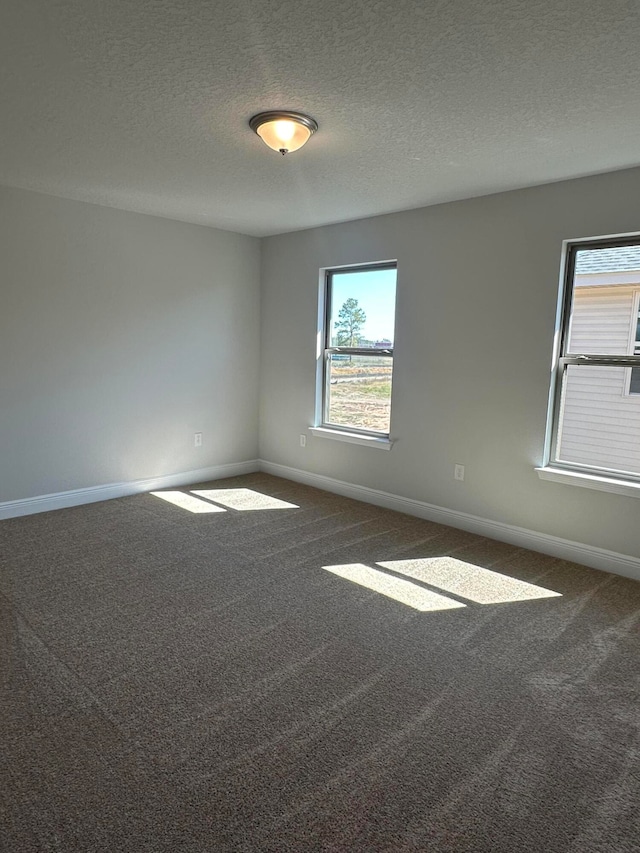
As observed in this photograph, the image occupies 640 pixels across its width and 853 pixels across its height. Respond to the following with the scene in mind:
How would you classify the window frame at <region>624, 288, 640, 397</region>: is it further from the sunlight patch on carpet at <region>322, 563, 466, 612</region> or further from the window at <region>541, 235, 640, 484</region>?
the sunlight patch on carpet at <region>322, 563, 466, 612</region>

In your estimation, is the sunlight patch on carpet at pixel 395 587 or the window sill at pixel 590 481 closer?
the sunlight patch on carpet at pixel 395 587

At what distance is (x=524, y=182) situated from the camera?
3.30 metres

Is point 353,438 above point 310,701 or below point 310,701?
above

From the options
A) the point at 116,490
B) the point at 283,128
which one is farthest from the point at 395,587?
the point at 116,490

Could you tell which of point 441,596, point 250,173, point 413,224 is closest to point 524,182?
point 413,224

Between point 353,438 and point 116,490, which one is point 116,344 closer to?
point 116,490

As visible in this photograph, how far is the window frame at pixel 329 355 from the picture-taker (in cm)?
445

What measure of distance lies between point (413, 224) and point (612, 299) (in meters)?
1.56

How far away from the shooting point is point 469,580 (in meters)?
3.08

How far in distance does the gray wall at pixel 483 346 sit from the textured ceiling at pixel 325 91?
0.85 ft

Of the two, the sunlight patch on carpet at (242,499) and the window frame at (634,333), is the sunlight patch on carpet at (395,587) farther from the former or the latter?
the window frame at (634,333)

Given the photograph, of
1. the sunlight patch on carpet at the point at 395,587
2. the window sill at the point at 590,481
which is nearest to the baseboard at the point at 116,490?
the sunlight patch on carpet at the point at 395,587

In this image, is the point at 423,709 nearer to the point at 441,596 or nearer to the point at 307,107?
the point at 441,596

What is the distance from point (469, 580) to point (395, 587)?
466 mm
